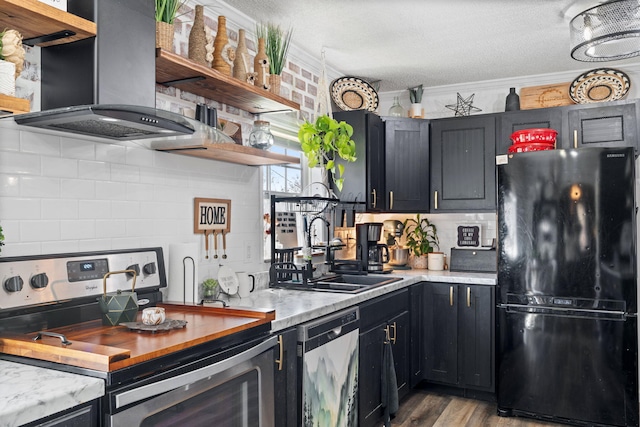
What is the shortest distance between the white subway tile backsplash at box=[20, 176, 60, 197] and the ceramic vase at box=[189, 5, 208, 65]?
884mm

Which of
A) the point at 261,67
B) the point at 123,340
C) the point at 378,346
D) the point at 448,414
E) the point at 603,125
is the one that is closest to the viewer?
the point at 123,340

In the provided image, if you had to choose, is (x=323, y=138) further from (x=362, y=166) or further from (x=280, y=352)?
(x=280, y=352)

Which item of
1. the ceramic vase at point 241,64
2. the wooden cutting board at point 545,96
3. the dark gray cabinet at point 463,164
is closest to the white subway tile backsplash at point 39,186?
the ceramic vase at point 241,64

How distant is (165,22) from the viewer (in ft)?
7.21

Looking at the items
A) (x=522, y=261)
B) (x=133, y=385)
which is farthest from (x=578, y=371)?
(x=133, y=385)

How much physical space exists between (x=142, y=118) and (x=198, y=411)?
0.99 m

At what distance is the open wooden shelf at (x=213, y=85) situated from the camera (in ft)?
7.26

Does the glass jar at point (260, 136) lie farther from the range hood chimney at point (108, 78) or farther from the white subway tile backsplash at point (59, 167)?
the white subway tile backsplash at point (59, 167)

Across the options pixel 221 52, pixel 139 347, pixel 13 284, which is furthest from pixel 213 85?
pixel 139 347

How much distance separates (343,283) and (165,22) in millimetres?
2045

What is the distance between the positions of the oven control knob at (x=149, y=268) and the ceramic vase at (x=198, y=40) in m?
0.96

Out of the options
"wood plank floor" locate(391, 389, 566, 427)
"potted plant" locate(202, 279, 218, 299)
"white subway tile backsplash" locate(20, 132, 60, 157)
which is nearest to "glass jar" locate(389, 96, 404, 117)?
"wood plank floor" locate(391, 389, 566, 427)

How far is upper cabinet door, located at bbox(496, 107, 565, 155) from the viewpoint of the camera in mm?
3926

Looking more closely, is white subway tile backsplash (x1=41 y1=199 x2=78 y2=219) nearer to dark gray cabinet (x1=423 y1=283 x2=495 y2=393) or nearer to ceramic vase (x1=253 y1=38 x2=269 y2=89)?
ceramic vase (x1=253 y1=38 x2=269 y2=89)
